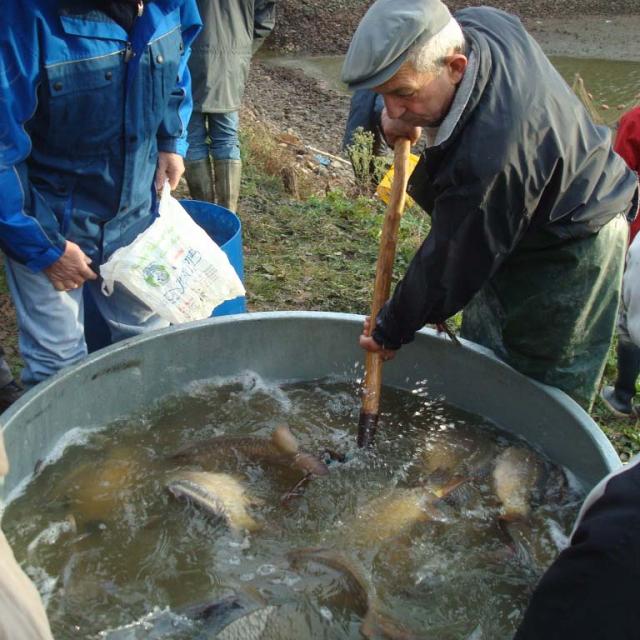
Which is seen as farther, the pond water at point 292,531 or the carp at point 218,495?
the carp at point 218,495

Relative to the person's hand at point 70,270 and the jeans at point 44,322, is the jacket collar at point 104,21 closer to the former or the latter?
the person's hand at point 70,270

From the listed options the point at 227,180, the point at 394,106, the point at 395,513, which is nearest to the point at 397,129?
the point at 394,106

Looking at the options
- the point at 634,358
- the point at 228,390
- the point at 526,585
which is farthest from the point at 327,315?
the point at 634,358

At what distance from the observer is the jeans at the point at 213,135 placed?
511cm

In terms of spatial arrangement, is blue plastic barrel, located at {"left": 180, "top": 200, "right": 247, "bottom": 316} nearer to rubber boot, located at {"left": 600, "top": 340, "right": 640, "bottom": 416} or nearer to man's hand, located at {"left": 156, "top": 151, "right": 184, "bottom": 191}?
man's hand, located at {"left": 156, "top": 151, "right": 184, "bottom": 191}

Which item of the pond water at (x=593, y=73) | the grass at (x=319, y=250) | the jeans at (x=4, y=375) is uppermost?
the jeans at (x=4, y=375)

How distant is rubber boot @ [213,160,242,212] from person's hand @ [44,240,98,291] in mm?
2391

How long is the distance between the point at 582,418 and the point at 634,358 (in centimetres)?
140

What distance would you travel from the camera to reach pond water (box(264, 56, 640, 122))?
1295cm

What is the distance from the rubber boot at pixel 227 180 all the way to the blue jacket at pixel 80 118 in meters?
2.00

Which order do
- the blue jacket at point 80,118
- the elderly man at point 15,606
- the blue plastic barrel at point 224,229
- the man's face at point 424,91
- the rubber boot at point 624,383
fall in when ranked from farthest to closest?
the rubber boot at point 624,383 < the blue plastic barrel at point 224,229 < the blue jacket at point 80,118 < the man's face at point 424,91 < the elderly man at point 15,606

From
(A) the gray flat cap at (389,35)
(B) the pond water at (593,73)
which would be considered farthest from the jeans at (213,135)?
(B) the pond water at (593,73)

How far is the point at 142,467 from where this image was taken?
2.94 meters

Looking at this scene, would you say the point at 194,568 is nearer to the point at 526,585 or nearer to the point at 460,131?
the point at 526,585
